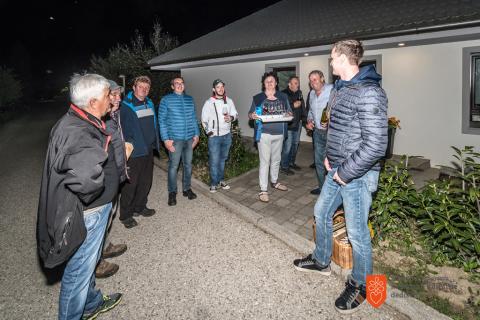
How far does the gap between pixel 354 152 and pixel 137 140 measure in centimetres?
327

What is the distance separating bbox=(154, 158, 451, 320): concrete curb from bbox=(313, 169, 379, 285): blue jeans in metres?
0.39

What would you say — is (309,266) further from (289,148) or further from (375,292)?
(289,148)

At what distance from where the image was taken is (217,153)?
561cm

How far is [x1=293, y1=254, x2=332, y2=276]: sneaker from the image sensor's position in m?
3.26

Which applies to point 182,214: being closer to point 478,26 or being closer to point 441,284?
point 441,284

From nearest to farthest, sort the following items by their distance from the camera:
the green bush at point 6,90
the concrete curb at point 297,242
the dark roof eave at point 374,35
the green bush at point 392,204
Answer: the concrete curb at point 297,242 < the green bush at point 392,204 < the dark roof eave at point 374,35 < the green bush at point 6,90

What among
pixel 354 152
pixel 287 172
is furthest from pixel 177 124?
pixel 354 152

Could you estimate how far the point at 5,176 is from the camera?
315 inches

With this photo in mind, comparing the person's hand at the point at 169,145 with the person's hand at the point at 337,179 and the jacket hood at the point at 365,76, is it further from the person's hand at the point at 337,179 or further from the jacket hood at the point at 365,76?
the jacket hood at the point at 365,76

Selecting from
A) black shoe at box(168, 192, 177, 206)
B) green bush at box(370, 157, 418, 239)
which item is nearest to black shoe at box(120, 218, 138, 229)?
black shoe at box(168, 192, 177, 206)

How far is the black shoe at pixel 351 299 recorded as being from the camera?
8.99ft

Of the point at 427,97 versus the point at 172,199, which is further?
the point at 427,97

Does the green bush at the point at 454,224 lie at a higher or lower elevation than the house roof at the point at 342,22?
lower

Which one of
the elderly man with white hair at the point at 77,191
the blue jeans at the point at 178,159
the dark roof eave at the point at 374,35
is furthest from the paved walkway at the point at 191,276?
the dark roof eave at the point at 374,35
